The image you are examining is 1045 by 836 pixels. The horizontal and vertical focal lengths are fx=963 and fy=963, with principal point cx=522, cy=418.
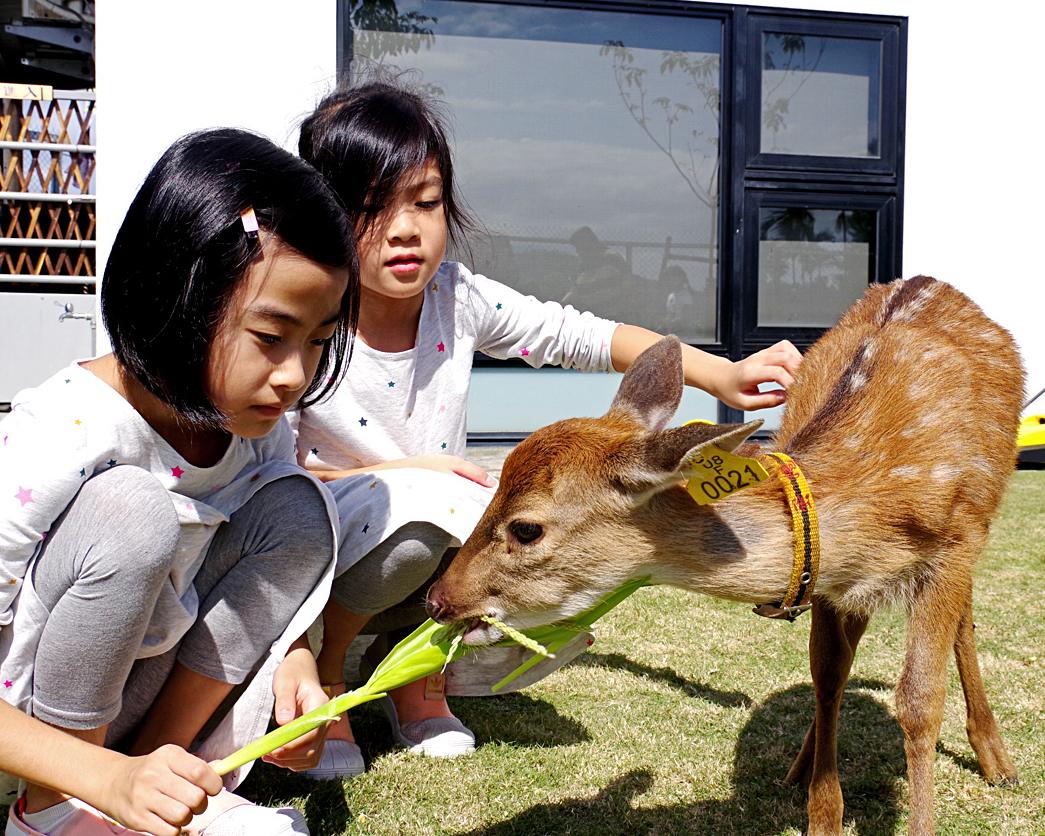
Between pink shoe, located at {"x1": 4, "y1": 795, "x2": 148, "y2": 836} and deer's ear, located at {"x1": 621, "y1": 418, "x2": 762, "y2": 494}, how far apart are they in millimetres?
1321

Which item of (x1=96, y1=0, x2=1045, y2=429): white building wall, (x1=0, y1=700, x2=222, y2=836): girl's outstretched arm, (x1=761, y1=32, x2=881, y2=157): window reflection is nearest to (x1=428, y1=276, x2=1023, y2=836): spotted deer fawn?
(x1=0, y1=700, x2=222, y2=836): girl's outstretched arm

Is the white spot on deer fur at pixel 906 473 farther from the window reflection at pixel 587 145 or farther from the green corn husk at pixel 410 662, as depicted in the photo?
the window reflection at pixel 587 145

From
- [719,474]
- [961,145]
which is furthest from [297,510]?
[961,145]

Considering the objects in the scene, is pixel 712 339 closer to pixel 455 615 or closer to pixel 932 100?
pixel 932 100

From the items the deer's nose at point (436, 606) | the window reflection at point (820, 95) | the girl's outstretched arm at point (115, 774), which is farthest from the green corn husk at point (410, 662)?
the window reflection at point (820, 95)

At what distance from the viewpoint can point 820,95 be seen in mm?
8391

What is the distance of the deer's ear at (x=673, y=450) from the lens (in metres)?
1.96

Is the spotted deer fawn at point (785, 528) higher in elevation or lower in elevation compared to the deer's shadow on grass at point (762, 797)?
higher

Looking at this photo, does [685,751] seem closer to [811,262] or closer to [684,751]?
[684,751]

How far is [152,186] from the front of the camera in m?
2.06

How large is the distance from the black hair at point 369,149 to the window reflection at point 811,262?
19.8ft

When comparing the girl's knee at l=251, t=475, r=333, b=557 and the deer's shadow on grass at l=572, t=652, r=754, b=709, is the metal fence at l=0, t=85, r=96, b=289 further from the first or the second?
the girl's knee at l=251, t=475, r=333, b=557

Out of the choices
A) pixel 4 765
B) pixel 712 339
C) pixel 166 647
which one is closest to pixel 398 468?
pixel 166 647

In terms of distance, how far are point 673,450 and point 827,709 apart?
1.04m
